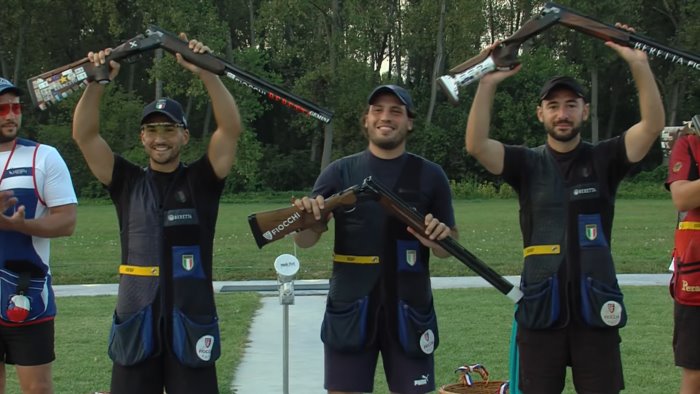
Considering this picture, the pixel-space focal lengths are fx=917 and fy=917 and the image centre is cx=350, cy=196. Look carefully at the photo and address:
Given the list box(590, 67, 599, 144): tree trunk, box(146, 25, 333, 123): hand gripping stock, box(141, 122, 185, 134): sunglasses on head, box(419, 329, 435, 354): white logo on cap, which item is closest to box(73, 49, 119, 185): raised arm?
box(141, 122, 185, 134): sunglasses on head

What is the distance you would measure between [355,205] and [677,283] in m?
2.01

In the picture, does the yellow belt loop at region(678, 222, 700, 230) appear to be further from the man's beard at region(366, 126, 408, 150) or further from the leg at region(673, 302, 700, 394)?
the man's beard at region(366, 126, 408, 150)

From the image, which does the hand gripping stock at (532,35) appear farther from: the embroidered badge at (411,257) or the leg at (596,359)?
the leg at (596,359)

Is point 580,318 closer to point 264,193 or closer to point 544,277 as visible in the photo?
point 544,277

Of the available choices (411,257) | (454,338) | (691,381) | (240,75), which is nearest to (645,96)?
(411,257)

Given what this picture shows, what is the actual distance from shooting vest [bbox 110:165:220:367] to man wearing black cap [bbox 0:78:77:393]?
0.69 meters

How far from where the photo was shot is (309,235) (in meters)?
4.87

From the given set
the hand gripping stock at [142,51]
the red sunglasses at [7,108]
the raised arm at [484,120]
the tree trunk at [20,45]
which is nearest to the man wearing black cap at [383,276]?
the raised arm at [484,120]

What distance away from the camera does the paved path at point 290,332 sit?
7.76m

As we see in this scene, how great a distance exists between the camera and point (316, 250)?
18.2 metres

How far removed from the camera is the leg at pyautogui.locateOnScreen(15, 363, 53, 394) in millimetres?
5070

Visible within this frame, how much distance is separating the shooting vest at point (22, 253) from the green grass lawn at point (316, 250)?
9.20 metres

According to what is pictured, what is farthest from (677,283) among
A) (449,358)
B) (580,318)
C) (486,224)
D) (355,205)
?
(486,224)

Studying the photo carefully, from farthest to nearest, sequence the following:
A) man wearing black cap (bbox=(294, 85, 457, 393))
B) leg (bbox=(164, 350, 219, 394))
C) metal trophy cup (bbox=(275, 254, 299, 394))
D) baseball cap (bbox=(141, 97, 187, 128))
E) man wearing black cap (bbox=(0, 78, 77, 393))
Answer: metal trophy cup (bbox=(275, 254, 299, 394)) → man wearing black cap (bbox=(0, 78, 77, 393)) → man wearing black cap (bbox=(294, 85, 457, 393)) → baseball cap (bbox=(141, 97, 187, 128)) → leg (bbox=(164, 350, 219, 394))
